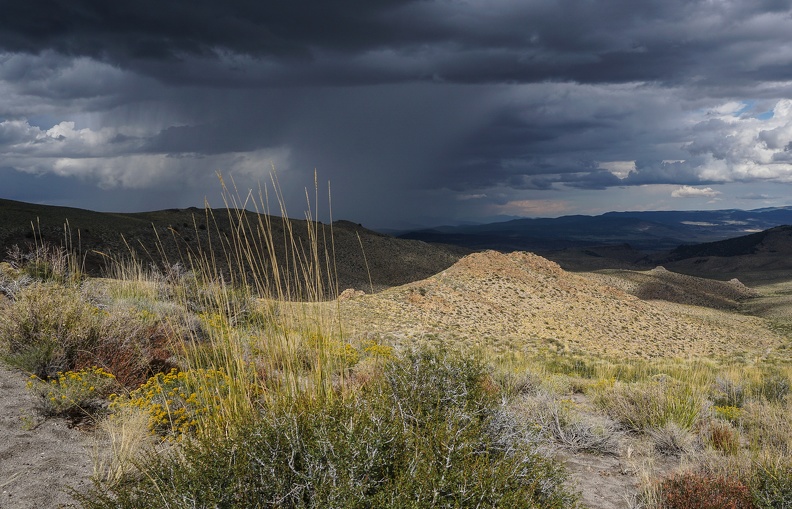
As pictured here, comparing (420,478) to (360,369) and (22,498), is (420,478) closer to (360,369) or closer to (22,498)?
(22,498)

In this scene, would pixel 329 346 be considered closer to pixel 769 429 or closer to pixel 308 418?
pixel 308 418

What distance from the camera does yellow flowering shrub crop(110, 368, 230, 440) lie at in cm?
486

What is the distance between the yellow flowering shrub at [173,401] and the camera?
4.86 metres

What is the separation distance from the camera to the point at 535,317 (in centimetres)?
2312

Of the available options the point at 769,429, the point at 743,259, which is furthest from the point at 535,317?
the point at 743,259

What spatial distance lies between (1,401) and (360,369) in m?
4.11

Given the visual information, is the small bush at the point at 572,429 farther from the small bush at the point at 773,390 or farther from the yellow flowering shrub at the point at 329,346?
the small bush at the point at 773,390

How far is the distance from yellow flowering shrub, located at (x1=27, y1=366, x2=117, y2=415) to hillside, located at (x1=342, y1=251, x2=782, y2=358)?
11.5 m

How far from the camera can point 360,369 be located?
24.0ft

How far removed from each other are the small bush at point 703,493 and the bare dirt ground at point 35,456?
15.2 feet

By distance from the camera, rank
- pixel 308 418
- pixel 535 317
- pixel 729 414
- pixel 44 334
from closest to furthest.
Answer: pixel 308 418 < pixel 44 334 < pixel 729 414 < pixel 535 317

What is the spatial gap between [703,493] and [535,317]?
19211 mm

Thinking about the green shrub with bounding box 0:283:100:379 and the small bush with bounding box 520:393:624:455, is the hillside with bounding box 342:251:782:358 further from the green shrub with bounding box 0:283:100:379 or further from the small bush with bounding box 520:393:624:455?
the green shrub with bounding box 0:283:100:379

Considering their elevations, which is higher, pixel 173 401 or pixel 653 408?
pixel 173 401
